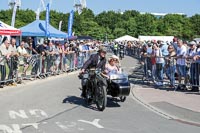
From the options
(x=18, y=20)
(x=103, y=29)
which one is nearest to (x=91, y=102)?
(x=18, y=20)

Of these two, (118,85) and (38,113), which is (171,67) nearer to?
(118,85)

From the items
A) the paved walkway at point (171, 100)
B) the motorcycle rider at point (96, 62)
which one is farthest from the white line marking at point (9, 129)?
the paved walkway at point (171, 100)

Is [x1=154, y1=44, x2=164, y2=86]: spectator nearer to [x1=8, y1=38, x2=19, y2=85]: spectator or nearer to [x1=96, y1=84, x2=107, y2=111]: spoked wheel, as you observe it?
[x1=8, y1=38, x2=19, y2=85]: spectator

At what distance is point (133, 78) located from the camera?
2056 cm

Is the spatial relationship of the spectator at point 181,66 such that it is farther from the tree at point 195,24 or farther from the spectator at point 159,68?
the tree at point 195,24

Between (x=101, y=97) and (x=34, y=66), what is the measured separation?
28.2 feet

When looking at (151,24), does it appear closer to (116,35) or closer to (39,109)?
(116,35)

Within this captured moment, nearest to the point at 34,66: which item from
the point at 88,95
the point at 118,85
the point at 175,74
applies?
the point at 175,74

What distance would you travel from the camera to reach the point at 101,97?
10.9m

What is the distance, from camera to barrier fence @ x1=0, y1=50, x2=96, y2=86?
16.1 meters

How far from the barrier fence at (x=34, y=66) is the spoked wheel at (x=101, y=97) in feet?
18.7

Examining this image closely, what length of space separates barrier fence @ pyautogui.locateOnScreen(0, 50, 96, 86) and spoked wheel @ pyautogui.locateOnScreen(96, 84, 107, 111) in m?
5.70

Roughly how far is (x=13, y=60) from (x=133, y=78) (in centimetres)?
655

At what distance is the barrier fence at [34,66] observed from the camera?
16.1 m
